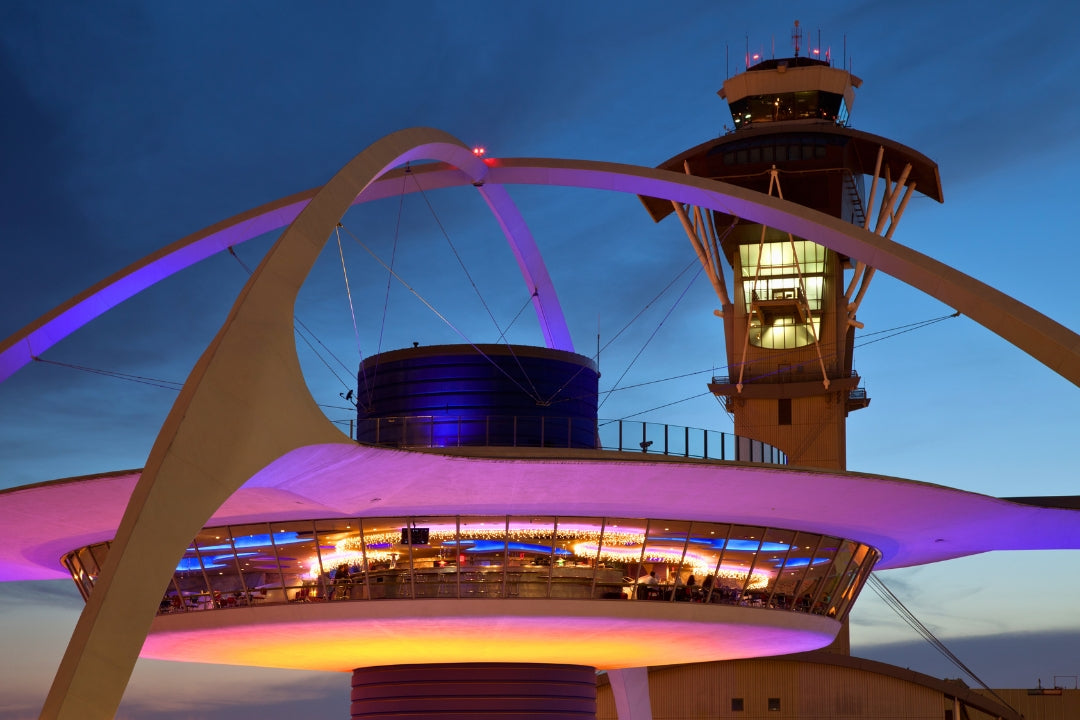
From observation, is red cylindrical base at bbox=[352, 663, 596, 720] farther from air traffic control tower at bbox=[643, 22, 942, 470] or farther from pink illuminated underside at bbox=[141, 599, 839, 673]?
air traffic control tower at bbox=[643, 22, 942, 470]

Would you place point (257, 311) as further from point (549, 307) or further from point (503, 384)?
point (549, 307)

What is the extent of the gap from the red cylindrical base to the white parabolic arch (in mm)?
15841

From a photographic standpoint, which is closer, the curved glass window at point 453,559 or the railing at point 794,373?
the curved glass window at point 453,559

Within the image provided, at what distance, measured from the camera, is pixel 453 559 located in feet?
125

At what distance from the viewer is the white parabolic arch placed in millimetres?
22906

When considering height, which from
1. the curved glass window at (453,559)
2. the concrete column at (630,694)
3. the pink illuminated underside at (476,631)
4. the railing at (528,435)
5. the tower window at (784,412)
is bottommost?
the concrete column at (630,694)

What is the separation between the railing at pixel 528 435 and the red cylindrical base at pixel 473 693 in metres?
7.76

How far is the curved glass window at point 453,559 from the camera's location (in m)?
37.9

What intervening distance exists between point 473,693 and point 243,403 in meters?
19.7

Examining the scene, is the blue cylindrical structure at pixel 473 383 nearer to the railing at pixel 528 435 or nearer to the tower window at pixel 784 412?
the railing at pixel 528 435

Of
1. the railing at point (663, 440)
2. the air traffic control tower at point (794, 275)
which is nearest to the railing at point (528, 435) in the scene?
the railing at point (663, 440)

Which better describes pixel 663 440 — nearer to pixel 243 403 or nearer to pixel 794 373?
pixel 243 403

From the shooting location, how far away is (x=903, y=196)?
7900cm

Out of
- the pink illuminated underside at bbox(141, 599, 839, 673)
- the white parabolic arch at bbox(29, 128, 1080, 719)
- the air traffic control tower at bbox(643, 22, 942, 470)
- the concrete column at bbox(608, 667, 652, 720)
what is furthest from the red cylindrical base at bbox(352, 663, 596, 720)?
the air traffic control tower at bbox(643, 22, 942, 470)
